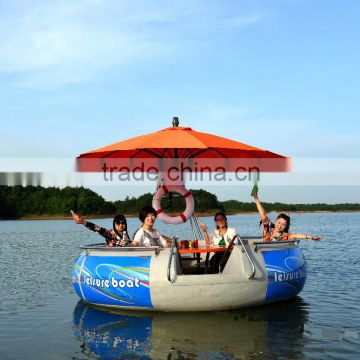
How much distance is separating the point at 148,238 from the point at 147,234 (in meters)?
0.07

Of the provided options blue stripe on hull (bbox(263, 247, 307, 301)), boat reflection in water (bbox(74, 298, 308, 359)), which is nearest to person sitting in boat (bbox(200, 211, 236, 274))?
blue stripe on hull (bbox(263, 247, 307, 301))

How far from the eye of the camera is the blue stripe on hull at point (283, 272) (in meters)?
8.76

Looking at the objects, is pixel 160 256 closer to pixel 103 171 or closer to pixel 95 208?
pixel 103 171

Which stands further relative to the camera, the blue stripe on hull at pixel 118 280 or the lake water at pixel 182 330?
the blue stripe on hull at pixel 118 280

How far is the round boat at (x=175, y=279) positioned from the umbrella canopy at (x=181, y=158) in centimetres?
184

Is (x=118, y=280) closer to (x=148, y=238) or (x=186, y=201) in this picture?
(x=148, y=238)

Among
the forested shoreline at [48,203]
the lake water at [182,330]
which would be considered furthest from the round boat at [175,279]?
the forested shoreline at [48,203]

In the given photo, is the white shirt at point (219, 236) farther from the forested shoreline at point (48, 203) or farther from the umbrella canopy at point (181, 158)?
the forested shoreline at point (48, 203)

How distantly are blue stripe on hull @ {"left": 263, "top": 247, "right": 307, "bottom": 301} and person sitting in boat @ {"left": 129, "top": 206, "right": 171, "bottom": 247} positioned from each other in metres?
1.73

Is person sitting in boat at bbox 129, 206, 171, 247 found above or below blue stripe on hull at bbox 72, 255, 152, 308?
above

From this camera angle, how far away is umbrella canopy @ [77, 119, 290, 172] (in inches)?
375

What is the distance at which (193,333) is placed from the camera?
7320 millimetres

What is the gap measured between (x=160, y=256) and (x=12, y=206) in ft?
274

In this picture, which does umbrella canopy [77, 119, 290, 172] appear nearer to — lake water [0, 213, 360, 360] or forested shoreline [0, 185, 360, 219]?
lake water [0, 213, 360, 360]
